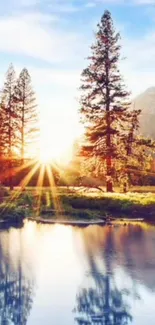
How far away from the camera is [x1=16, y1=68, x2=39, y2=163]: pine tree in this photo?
46.5 m

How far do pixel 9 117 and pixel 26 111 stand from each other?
336 centimetres

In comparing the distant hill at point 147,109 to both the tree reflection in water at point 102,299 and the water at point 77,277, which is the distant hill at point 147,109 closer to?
the water at point 77,277

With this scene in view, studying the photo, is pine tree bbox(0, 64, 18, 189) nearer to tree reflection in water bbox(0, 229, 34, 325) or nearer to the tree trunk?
the tree trunk

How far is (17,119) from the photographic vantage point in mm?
46656

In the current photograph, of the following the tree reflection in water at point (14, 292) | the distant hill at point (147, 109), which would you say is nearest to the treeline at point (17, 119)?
the tree reflection in water at point (14, 292)

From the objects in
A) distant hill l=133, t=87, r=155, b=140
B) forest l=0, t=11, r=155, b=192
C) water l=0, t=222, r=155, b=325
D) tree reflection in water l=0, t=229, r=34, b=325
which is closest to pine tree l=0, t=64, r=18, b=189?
forest l=0, t=11, r=155, b=192

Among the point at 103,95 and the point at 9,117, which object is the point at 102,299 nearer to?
the point at 103,95

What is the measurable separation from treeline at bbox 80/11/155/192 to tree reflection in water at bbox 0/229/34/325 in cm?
1914

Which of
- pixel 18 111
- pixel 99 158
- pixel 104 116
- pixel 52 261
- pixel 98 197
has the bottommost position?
pixel 52 261

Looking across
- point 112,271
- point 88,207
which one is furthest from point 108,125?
point 112,271

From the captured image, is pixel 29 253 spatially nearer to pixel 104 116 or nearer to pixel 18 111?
pixel 104 116

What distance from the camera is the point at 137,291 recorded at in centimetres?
1327

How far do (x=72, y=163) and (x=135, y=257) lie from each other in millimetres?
28101

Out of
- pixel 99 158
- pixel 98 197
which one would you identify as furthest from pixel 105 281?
pixel 99 158
